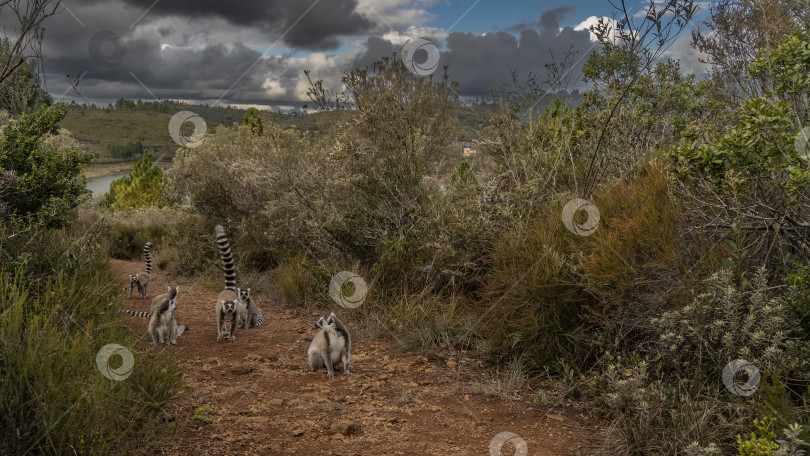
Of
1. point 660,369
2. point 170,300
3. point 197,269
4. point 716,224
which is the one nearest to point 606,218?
point 716,224

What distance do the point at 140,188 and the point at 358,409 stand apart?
2550 cm

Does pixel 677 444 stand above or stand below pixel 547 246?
below

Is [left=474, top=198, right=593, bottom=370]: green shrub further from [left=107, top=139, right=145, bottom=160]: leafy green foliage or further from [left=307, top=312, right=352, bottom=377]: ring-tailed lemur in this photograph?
[left=107, top=139, right=145, bottom=160]: leafy green foliage

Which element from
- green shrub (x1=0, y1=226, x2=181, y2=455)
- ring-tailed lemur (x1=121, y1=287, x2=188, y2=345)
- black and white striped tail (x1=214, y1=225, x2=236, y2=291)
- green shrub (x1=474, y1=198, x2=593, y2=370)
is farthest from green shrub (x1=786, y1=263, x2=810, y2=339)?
black and white striped tail (x1=214, y1=225, x2=236, y2=291)

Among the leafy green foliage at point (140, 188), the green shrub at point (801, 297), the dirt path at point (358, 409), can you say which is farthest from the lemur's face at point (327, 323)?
the leafy green foliage at point (140, 188)

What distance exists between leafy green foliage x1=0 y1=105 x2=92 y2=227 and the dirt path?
1.87 metres

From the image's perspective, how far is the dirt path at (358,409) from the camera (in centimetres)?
429

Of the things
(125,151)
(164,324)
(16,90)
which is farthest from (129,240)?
(125,151)

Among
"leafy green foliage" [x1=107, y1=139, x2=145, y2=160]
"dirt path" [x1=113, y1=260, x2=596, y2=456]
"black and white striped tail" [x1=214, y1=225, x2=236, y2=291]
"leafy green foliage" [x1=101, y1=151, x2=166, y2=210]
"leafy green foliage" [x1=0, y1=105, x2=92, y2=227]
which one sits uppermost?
"leafy green foliage" [x1=107, y1=139, x2=145, y2=160]

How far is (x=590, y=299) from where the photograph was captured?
539 cm

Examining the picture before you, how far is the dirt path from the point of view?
4289 mm

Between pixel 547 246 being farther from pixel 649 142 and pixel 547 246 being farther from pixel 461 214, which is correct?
pixel 649 142

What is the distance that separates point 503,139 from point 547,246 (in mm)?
3734

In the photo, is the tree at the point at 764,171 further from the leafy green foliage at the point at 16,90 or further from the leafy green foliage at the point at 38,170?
the leafy green foliage at the point at 16,90
